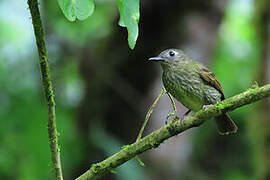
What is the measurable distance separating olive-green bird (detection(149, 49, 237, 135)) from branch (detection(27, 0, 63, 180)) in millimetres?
1808

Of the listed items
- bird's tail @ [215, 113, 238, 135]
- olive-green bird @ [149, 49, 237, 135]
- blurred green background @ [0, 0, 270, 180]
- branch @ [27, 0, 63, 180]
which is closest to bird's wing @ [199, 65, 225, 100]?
olive-green bird @ [149, 49, 237, 135]

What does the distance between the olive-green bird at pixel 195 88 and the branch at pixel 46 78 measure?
1808 millimetres

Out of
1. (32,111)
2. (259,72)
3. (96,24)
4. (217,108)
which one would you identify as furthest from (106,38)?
(217,108)

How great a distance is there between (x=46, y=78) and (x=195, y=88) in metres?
2.02

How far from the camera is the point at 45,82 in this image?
1780mm

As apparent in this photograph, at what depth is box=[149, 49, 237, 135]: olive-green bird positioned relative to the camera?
360cm

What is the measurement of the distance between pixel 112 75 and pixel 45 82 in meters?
3.66

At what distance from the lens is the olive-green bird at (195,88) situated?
360 cm

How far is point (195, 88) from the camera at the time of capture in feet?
12.0

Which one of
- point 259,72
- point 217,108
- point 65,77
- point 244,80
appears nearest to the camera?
point 217,108

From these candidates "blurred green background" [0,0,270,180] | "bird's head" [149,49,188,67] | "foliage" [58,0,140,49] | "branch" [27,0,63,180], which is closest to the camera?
"foliage" [58,0,140,49]

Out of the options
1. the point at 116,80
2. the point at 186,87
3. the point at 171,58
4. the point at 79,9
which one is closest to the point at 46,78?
the point at 79,9

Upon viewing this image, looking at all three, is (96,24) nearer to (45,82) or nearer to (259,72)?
(259,72)

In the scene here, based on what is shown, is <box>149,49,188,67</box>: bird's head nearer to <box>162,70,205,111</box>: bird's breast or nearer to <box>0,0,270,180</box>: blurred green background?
<box>162,70,205,111</box>: bird's breast
